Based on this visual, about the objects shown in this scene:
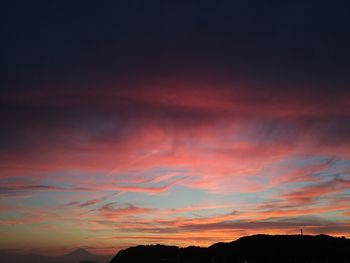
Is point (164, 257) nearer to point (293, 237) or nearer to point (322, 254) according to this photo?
point (293, 237)

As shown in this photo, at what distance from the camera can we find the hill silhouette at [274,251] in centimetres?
10731

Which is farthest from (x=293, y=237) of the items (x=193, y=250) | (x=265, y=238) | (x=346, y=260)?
(x=193, y=250)

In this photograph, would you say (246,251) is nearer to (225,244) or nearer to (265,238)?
(265,238)

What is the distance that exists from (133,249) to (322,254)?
10856 cm

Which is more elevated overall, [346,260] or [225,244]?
[225,244]

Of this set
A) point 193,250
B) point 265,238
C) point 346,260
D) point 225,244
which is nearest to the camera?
point 346,260

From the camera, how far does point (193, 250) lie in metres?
158

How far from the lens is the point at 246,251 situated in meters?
128

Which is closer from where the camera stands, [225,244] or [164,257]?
[225,244]

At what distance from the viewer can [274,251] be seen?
4614 inches

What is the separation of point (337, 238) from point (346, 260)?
78.3ft

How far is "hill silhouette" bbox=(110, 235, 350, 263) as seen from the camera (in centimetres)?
10731

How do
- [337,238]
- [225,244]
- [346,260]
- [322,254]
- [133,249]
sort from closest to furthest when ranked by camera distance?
[346,260]
[322,254]
[337,238]
[225,244]
[133,249]

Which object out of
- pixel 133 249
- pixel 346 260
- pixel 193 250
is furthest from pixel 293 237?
pixel 133 249
